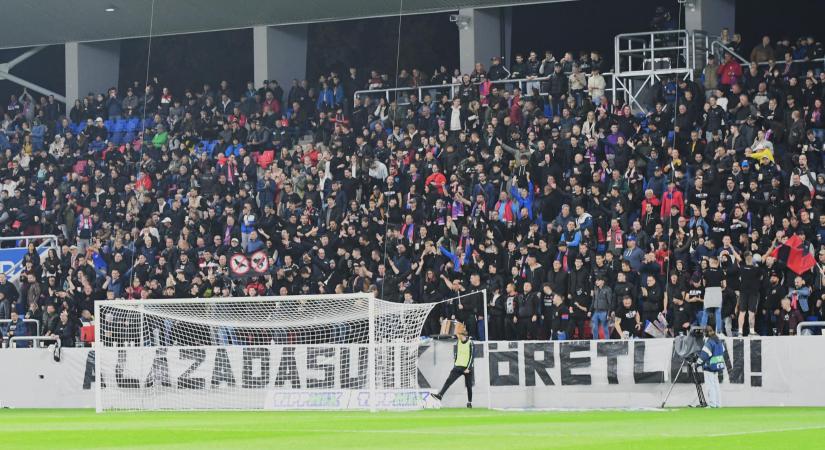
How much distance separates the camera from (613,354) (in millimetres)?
23984

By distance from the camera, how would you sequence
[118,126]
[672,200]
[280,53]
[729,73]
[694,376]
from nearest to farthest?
[694,376]
[672,200]
[729,73]
[118,126]
[280,53]

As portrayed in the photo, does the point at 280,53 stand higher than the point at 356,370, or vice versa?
the point at 280,53

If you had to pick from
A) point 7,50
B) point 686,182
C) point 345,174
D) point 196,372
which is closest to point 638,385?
point 686,182

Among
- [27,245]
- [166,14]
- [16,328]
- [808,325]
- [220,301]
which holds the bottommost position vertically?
[16,328]

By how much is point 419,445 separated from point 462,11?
980 inches

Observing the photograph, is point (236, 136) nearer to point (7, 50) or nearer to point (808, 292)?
point (7, 50)

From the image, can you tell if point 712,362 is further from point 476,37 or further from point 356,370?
point 476,37

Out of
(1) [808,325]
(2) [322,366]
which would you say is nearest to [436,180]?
Result: (2) [322,366]

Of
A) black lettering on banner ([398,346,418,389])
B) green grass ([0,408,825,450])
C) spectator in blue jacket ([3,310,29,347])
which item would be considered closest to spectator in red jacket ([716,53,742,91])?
black lettering on banner ([398,346,418,389])

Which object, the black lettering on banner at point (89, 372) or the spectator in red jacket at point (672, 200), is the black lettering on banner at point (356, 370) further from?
the spectator in red jacket at point (672, 200)

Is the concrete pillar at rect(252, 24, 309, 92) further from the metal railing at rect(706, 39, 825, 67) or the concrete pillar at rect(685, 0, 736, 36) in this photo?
the metal railing at rect(706, 39, 825, 67)

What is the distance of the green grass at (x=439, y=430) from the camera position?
12844mm

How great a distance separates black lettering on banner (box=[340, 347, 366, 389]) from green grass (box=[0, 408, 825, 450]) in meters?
3.11

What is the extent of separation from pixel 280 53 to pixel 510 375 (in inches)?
682
